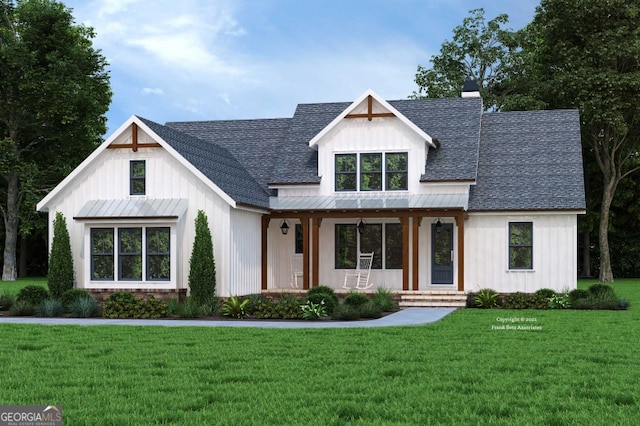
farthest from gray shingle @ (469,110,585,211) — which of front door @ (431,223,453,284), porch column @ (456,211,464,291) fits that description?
front door @ (431,223,453,284)

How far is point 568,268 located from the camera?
84.5 ft

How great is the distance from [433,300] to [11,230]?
2793cm

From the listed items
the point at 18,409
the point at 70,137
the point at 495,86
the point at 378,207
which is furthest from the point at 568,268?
the point at 70,137

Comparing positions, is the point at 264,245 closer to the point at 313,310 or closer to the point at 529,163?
the point at 313,310

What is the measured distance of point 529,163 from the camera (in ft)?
92.0

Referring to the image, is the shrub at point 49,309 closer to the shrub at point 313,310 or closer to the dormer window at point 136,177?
the dormer window at point 136,177

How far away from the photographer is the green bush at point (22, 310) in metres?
21.1

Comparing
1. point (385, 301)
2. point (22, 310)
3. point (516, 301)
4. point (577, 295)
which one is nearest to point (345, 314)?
point (385, 301)

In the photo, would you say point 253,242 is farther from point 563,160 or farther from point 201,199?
point 563,160

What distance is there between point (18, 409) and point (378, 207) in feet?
57.8

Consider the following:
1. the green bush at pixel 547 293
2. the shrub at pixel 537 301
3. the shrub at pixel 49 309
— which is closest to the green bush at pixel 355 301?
the shrub at pixel 537 301

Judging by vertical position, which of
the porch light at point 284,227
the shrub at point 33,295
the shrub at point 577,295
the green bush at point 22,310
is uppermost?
the porch light at point 284,227

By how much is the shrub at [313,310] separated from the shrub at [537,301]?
A: 288 inches

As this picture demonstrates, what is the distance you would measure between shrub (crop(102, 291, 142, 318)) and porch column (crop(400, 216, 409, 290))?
845cm
